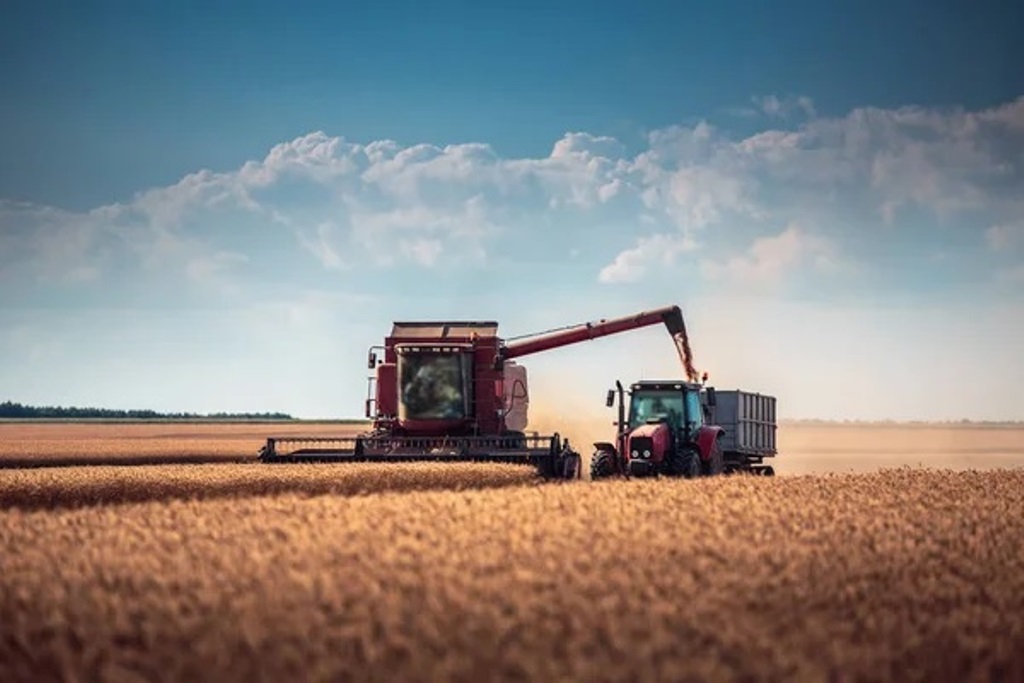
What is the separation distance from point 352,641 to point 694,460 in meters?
19.6

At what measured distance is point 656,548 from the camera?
11.4 m

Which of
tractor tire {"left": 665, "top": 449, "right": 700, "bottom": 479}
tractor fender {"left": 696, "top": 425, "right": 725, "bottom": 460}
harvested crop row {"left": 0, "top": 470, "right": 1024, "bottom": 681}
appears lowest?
harvested crop row {"left": 0, "top": 470, "right": 1024, "bottom": 681}

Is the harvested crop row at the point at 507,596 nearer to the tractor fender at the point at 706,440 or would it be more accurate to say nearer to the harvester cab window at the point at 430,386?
the tractor fender at the point at 706,440

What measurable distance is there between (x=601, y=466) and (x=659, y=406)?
182 cm

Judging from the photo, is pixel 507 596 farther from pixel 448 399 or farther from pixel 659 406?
pixel 448 399

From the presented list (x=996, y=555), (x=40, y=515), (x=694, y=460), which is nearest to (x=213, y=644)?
(x=996, y=555)

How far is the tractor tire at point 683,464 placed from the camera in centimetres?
Result: 2612

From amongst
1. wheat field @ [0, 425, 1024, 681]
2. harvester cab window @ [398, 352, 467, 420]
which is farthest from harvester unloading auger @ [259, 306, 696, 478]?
wheat field @ [0, 425, 1024, 681]

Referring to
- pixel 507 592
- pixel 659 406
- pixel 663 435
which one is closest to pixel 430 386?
pixel 659 406

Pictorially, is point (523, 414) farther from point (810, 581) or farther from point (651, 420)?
point (810, 581)

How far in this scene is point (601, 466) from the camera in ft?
87.7

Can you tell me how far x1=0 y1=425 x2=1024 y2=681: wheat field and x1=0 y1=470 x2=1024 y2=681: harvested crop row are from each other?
24mm

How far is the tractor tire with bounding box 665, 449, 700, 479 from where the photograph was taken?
1029 inches

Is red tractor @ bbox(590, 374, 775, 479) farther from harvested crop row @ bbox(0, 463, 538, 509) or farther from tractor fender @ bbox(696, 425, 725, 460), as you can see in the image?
harvested crop row @ bbox(0, 463, 538, 509)
